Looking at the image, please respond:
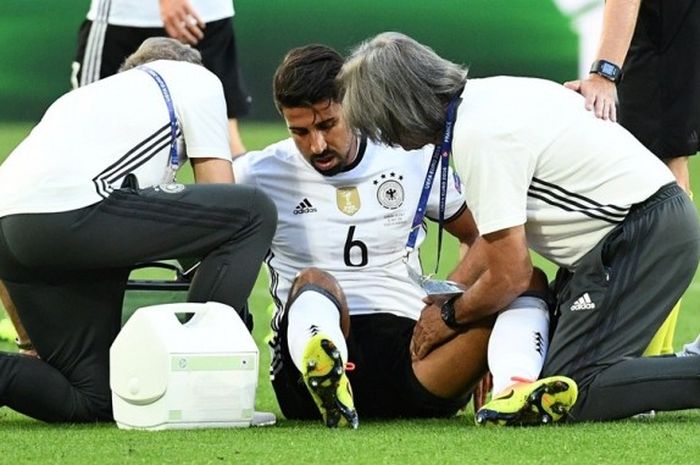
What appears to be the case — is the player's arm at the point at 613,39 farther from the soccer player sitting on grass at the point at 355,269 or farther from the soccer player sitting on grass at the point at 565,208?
the soccer player sitting on grass at the point at 355,269

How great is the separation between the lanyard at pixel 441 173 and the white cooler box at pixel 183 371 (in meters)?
0.61

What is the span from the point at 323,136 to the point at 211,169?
1.11ft

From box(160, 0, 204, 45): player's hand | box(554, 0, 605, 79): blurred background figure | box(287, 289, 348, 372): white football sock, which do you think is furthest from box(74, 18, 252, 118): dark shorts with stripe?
box(554, 0, 605, 79): blurred background figure

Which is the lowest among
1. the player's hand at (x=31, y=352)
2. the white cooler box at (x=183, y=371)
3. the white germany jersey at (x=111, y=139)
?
the player's hand at (x=31, y=352)

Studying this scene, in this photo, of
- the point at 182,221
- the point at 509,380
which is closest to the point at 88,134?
the point at 182,221

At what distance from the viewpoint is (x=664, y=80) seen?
5.31 m

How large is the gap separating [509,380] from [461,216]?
90 centimetres

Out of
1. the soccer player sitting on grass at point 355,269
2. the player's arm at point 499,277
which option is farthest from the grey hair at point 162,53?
the player's arm at point 499,277

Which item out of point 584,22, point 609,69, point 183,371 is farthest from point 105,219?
point 584,22

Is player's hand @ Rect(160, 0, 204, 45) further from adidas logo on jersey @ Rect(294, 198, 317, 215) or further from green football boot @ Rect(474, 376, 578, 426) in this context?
green football boot @ Rect(474, 376, 578, 426)

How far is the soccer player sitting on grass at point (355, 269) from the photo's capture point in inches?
173

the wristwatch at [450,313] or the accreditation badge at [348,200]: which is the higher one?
the accreditation badge at [348,200]

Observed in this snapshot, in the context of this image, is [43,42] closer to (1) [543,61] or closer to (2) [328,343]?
(1) [543,61]

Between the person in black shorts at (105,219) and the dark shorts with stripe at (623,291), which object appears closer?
the dark shorts with stripe at (623,291)
